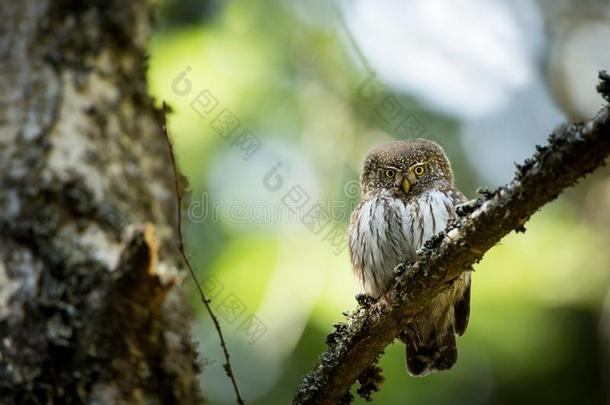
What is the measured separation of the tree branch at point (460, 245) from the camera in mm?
2566

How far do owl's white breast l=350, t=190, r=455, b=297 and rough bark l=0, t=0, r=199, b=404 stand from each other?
1.16 metres

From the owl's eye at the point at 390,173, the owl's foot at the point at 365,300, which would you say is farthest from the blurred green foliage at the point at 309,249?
the owl's foot at the point at 365,300

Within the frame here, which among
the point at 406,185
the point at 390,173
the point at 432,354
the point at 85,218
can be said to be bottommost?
the point at 432,354

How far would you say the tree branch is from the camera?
257cm

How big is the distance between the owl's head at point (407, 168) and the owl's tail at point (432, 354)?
3.16 ft

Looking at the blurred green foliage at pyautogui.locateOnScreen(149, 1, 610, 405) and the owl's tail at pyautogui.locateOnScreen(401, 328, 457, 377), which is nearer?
the owl's tail at pyautogui.locateOnScreen(401, 328, 457, 377)

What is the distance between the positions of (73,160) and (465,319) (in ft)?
8.70

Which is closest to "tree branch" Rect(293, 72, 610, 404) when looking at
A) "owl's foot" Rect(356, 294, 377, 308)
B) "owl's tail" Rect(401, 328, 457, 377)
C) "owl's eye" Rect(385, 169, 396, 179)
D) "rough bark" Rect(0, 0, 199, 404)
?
"owl's foot" Rect(356, 294, 377, 308)

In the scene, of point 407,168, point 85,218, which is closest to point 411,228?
point 407,168

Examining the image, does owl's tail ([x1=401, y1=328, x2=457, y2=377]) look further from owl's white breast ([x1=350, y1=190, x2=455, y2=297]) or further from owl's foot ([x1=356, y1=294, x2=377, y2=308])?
owl's foot ([x1=356, y1=294, x2=377, y2=308])

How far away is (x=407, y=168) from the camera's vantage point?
16.1 ft

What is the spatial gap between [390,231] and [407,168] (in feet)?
1.70

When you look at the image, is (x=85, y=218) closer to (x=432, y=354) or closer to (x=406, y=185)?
(x=406, y=185)

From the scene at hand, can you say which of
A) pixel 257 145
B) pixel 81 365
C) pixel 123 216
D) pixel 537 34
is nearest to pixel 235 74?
pixel 257 145
